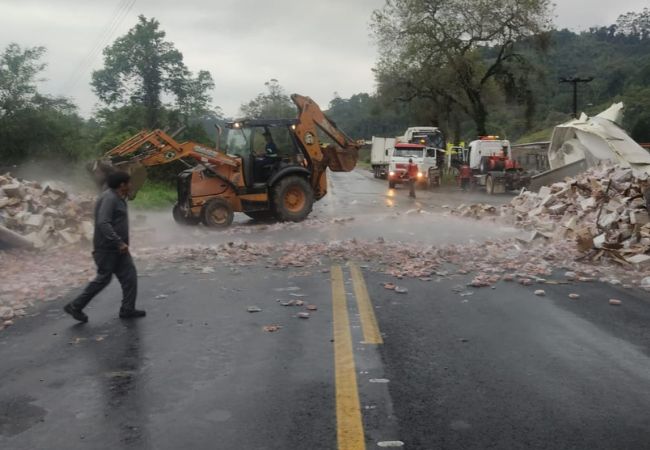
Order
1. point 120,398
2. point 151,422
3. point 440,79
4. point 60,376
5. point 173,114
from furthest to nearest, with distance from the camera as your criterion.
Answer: point 173,114
point 440,79
point 60,376
point 120,398
point 151,422

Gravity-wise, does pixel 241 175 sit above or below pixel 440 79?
below

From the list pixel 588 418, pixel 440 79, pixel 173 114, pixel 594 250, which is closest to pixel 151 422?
pixel 588 418

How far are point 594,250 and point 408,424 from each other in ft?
25.2

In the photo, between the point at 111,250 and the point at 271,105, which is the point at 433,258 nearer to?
the point at 111,250

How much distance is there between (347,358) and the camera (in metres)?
5.06

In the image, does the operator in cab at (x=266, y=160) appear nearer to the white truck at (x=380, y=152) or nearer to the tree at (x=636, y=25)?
the white truck at (x=380, y=152)

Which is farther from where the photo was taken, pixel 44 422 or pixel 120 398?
pixel 120 398

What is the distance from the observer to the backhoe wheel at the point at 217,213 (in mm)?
14880

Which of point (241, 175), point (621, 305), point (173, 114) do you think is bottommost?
point (621, 305)

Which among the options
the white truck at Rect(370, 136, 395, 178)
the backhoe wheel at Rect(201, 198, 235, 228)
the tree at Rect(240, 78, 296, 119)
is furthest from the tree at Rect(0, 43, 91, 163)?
the tree at Rect(240, 78, 296, 119)

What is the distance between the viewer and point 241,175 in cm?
1543

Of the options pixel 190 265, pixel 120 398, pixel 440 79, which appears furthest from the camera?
pixel 440 79

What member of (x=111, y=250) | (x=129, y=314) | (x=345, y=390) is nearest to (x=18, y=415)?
(x=345, y=390)

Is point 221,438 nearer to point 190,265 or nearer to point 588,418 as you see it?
point 588,418
